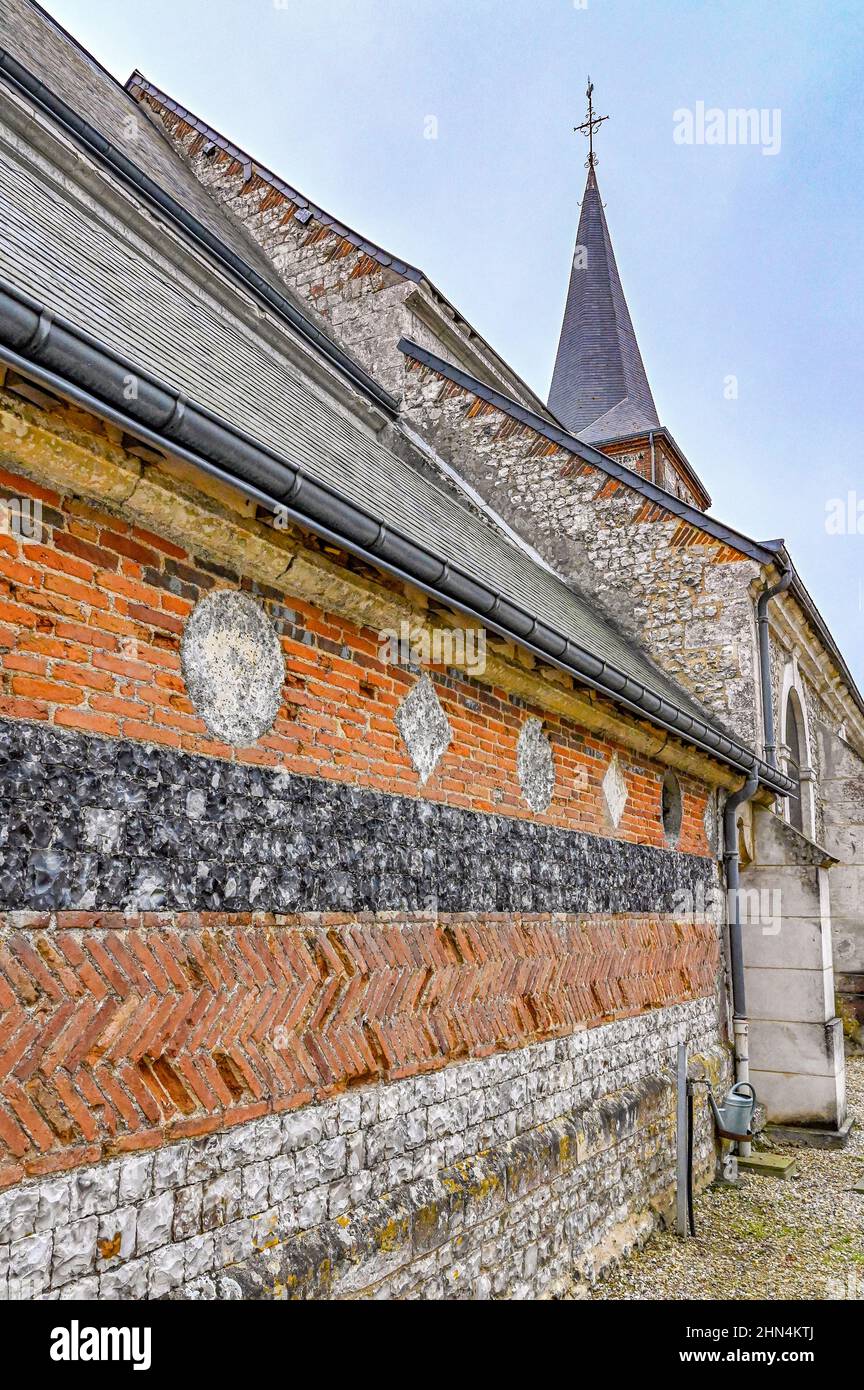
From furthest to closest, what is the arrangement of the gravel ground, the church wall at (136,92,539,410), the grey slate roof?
1. the church wall at (136,92,539,410)
2. the grey slate roof
3. the gravel ground

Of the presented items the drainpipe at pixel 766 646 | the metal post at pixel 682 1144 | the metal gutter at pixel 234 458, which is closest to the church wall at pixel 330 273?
the drainpipe at pixel 766 646

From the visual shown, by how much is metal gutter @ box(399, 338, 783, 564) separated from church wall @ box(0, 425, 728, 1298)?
4.11m

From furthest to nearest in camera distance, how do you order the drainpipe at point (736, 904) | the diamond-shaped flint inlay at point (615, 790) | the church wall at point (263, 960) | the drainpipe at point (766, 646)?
the drainpipe at point (766, 646)
the drainpipe at point (736, 904)
the diamond-shaped flint inlay at point (615, 790)
the church wall at point (263, 960)

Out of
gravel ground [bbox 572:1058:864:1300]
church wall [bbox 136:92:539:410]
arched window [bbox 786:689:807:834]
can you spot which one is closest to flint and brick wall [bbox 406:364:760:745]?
church wall [bbox 136:92:539:410]

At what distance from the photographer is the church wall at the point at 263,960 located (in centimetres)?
272

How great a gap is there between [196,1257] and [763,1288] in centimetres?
402

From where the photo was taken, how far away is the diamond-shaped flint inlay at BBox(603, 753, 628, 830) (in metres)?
6.42

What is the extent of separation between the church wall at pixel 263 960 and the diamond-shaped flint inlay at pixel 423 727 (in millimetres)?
49

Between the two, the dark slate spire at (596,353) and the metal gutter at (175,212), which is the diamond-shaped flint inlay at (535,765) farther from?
the dark slate spire at (596,353)

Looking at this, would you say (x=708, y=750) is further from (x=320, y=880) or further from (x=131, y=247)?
(x=131, y=247)

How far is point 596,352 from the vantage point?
21.0 meters

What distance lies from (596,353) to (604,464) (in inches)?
497

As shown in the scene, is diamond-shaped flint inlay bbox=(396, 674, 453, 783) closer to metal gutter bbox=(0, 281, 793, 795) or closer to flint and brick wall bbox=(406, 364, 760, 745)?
metal gutter bbox=(0, 281, 793, 795)

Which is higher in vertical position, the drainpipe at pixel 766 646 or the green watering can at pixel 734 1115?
the drainpipe at pixel 766 646
